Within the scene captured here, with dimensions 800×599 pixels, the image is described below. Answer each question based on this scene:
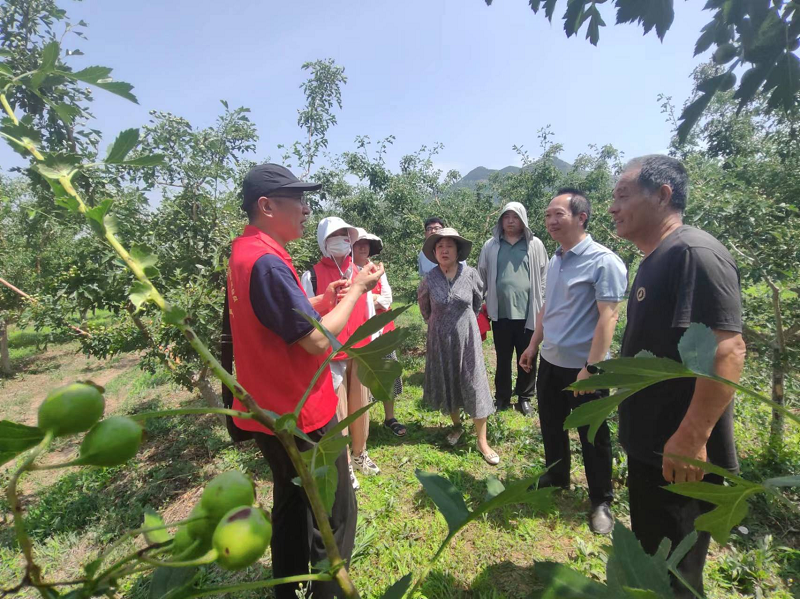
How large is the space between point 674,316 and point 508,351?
11.1 feet

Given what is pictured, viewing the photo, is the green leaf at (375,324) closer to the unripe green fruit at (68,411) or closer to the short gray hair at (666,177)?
the unripe green fruit at (68,411)

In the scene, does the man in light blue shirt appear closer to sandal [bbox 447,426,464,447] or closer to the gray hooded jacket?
sandal [bbox 447,426,464,447]

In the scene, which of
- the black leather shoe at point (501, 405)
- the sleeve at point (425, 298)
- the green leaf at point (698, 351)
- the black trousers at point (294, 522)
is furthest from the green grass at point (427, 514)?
the green leaf at point (698, 351)

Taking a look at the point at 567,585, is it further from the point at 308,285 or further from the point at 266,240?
the point at 308,285

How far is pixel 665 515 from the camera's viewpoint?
181 centimetres

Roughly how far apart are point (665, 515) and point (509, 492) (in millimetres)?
1770

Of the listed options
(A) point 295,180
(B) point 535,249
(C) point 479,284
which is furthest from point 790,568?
(A) point 295,180

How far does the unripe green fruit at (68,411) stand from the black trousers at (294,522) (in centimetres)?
170

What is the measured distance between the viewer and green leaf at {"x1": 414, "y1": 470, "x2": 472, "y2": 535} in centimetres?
59

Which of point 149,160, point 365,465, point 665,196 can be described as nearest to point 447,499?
point 149,160

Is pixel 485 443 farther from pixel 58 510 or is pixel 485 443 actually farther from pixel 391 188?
pixel 391 188

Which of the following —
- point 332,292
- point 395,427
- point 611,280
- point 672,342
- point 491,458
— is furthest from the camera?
point 395,427

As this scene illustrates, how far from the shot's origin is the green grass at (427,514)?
8.84 ft

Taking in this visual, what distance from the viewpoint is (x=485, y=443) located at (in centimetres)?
405
